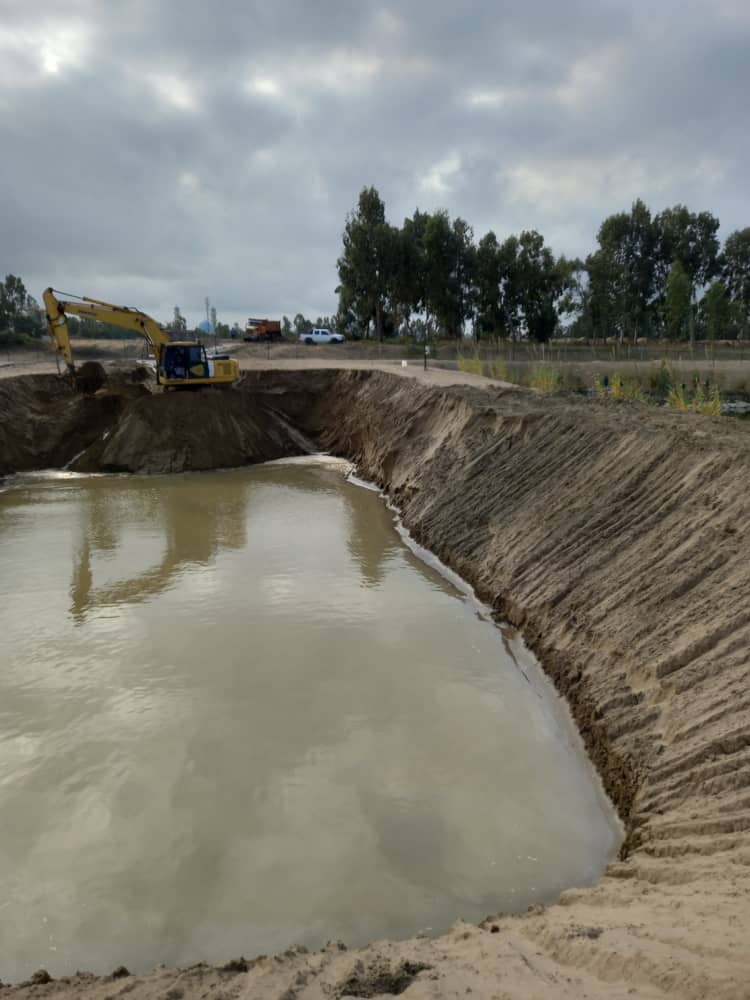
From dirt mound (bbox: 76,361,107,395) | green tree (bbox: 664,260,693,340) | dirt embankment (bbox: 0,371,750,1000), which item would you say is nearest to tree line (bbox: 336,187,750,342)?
green tree (bbox: 664,260,693,340)

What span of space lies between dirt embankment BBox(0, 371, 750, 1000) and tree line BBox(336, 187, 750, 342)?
126 feet

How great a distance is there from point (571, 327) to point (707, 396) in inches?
1953

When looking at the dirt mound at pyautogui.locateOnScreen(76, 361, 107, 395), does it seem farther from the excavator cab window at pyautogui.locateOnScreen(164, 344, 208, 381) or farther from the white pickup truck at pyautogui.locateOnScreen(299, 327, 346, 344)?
the white pickup truck at pyautogui.locateOnScreen(299, 327, 346, 344)

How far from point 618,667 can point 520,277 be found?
49666 mm

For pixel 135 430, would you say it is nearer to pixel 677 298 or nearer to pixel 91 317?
pixel 91 317

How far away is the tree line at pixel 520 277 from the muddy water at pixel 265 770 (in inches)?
1652

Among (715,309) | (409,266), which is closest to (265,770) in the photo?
(409,266)

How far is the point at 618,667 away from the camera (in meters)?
7.21

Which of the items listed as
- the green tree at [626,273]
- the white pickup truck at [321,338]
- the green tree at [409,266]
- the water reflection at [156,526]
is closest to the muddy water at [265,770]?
the water reflection at [156,526]

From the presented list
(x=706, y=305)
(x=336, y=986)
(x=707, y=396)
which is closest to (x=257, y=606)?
(x=336, y=986)

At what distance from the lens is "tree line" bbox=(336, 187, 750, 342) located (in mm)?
51969

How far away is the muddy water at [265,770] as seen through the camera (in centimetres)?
498

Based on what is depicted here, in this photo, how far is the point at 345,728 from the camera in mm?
7195

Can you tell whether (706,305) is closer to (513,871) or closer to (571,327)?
(571,327)
